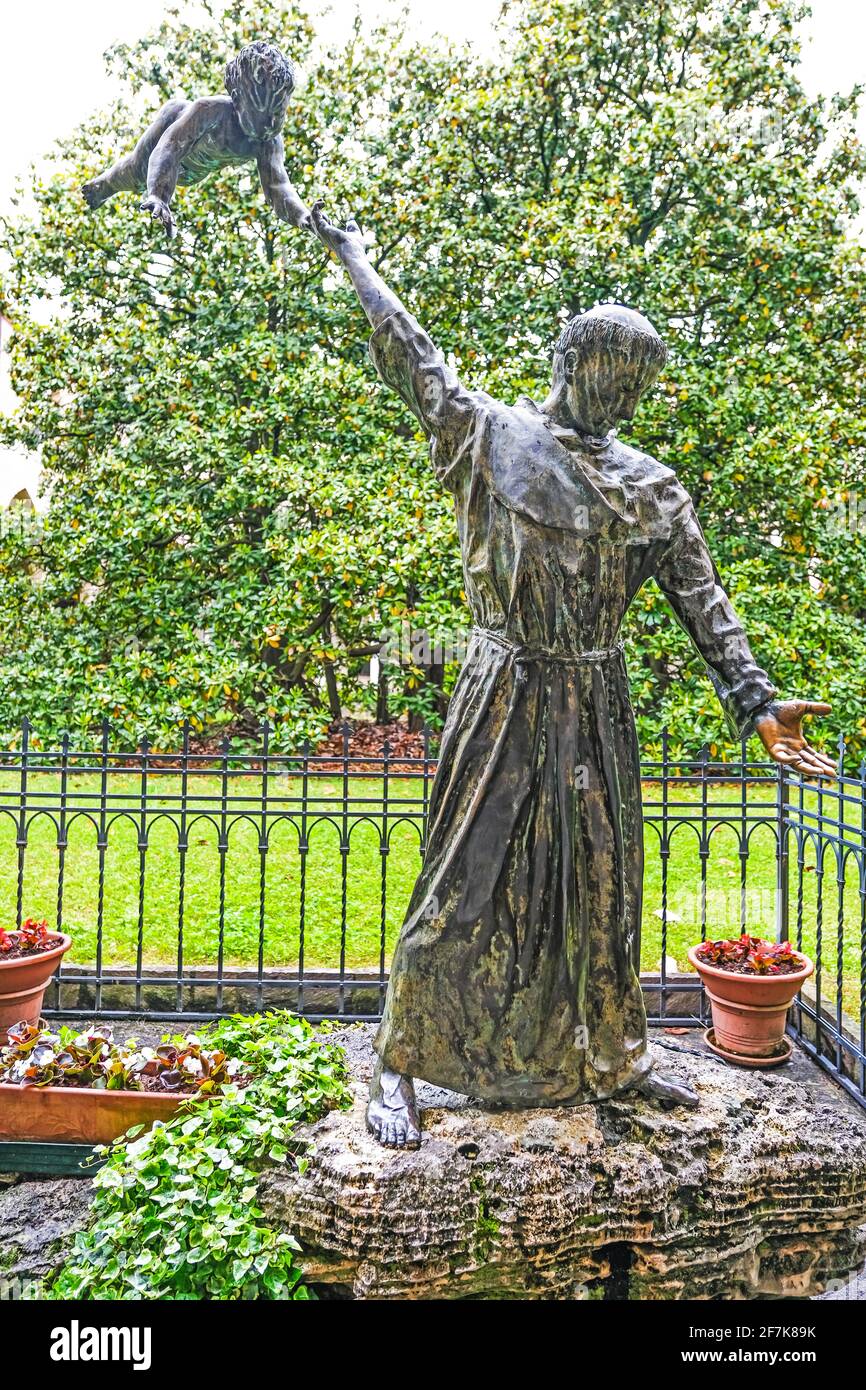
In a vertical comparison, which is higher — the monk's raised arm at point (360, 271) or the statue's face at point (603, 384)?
the monk's raised arm at point (360, 271)

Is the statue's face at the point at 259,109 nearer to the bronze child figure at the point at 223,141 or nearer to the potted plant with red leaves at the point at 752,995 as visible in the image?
the bronze child figure at the point at 223,141

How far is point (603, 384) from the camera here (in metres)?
2.46

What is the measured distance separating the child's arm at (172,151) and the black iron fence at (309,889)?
90.4 inches

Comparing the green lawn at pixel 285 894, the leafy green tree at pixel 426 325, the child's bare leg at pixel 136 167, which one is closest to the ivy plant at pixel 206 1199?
the green lawn at pixel 285 894

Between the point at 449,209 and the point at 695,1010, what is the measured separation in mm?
7746

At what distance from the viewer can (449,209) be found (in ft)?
29.0

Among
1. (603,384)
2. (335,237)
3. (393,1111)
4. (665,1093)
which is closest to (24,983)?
(393,1111)

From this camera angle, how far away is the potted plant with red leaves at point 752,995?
3604 mm

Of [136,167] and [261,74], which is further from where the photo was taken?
[136,167]

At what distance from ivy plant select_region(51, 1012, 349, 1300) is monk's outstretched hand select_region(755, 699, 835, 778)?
172cm

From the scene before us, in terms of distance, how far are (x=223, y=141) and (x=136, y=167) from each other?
0.30 metres

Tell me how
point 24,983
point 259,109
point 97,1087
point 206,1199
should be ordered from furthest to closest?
point 24,983 → point 97,1087 → point 259,109 → point 206,1199

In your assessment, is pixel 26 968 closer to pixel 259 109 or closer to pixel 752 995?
pixel 752 995
